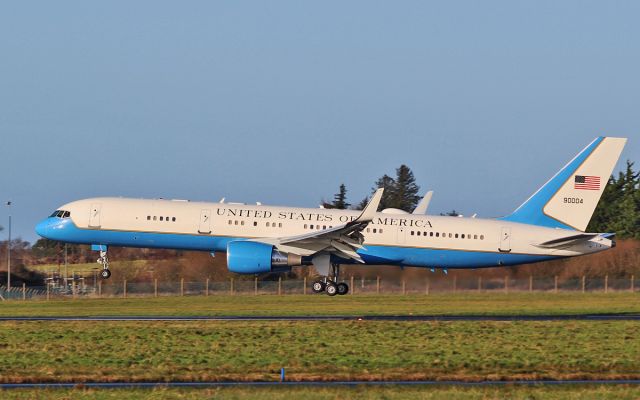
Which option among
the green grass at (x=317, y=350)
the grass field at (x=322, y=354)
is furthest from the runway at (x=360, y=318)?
the green grass at (x=317, y=350)

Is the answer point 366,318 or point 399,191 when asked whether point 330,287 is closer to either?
point 366,318

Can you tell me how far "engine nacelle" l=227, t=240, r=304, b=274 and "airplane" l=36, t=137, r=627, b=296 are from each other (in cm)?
23

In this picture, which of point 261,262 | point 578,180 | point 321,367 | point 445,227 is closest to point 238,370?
point 321,367

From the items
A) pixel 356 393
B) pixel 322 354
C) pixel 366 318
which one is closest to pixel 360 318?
pixel 366 318

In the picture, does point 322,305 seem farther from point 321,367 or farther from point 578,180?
point 321,367

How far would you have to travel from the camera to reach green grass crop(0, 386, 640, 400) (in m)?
19.1

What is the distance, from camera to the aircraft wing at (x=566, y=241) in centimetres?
4538

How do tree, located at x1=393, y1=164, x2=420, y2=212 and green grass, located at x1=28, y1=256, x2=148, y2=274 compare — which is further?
tree, located at x1=393, y1=164, x2=420, y2=212

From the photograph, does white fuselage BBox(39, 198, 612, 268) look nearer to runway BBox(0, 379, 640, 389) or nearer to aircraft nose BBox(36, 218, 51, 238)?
aircraft nose BBox(36, 218, 51, 238)

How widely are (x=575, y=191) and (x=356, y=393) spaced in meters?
30.5

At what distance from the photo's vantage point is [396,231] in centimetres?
4634

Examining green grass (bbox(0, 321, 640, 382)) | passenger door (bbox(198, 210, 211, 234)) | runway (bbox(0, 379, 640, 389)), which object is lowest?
runway (bbox(0, 379, 640, 389))

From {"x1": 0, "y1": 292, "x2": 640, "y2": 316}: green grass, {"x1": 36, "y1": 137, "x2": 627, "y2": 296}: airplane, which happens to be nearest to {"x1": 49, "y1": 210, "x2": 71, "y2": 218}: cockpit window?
{"x1": 36, "y1": 137, "x2": 627, "y2": 296}: airplane

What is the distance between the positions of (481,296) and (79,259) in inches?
1934
